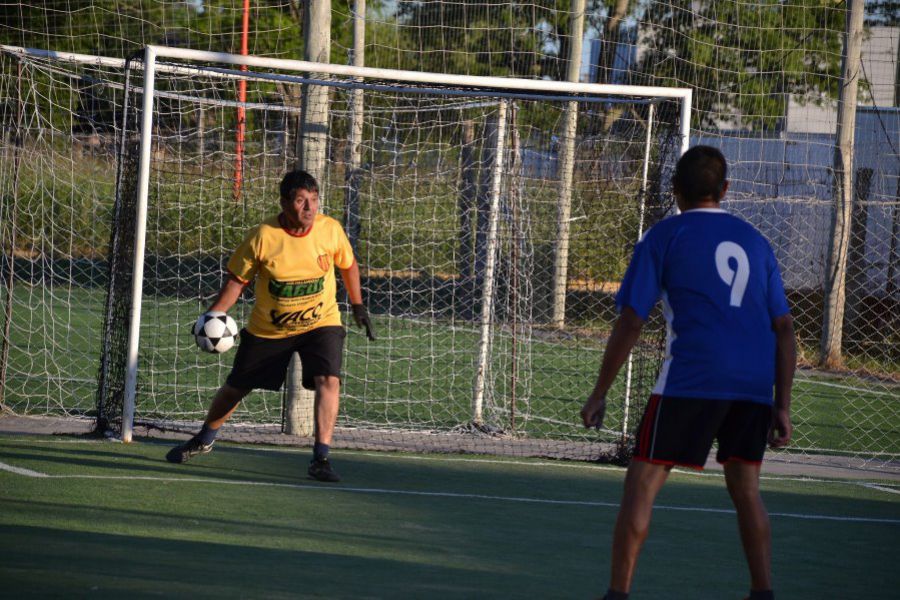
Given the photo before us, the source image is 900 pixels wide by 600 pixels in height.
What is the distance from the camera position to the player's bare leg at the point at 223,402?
7.71m

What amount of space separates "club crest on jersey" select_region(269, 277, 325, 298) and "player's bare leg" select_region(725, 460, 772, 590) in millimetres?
3571

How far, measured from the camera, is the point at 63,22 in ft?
63.4

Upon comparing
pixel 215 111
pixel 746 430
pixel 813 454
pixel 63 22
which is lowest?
pixel 813 454

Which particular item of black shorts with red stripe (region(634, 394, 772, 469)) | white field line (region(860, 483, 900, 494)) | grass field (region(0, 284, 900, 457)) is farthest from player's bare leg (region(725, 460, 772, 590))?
grass field (region(0, 284, 900, 457))

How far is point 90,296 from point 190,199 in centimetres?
381

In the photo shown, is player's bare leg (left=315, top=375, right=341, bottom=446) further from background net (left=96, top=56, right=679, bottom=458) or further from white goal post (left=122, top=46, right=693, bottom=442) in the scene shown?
background net (left=96, top=56, right=679, bottom=458)

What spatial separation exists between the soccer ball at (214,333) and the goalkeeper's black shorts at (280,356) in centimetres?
15

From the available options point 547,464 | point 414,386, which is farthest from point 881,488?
point 414,386

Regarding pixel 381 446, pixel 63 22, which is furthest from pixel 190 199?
pixel 381 446

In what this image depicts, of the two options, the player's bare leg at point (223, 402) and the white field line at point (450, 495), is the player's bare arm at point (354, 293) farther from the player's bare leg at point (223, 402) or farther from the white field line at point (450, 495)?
the white field line at point (450, 495)

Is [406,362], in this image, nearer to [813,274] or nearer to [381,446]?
[381,446]

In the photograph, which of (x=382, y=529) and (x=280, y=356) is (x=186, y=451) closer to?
(x=280, y=356)

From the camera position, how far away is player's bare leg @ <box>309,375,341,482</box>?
24.6 ft

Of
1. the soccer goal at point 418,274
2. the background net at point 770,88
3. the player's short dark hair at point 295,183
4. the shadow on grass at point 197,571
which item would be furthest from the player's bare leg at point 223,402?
the background net at point 770,88
